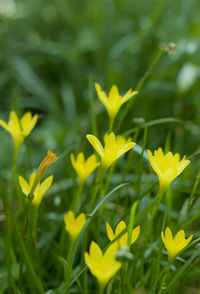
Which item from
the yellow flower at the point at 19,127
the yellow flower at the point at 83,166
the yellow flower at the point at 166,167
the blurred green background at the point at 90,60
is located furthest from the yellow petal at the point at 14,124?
the blurred green background at the point at 90,60

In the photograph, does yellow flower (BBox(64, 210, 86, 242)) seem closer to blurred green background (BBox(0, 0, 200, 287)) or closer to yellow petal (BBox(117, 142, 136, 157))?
yellow petal (BBox(117, 142, 136, 157))

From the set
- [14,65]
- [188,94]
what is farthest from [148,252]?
[14,65]

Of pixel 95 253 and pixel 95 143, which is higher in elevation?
pixel 95 143

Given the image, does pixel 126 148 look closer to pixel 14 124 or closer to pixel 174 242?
pixel 174 242

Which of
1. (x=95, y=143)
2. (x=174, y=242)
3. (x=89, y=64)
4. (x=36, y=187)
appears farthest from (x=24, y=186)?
(x=89, y=64)

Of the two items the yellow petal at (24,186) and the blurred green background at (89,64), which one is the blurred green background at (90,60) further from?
the yellow petal at (24,186)

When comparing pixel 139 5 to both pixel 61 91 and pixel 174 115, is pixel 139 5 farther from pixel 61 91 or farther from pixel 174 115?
pixel 174 115
